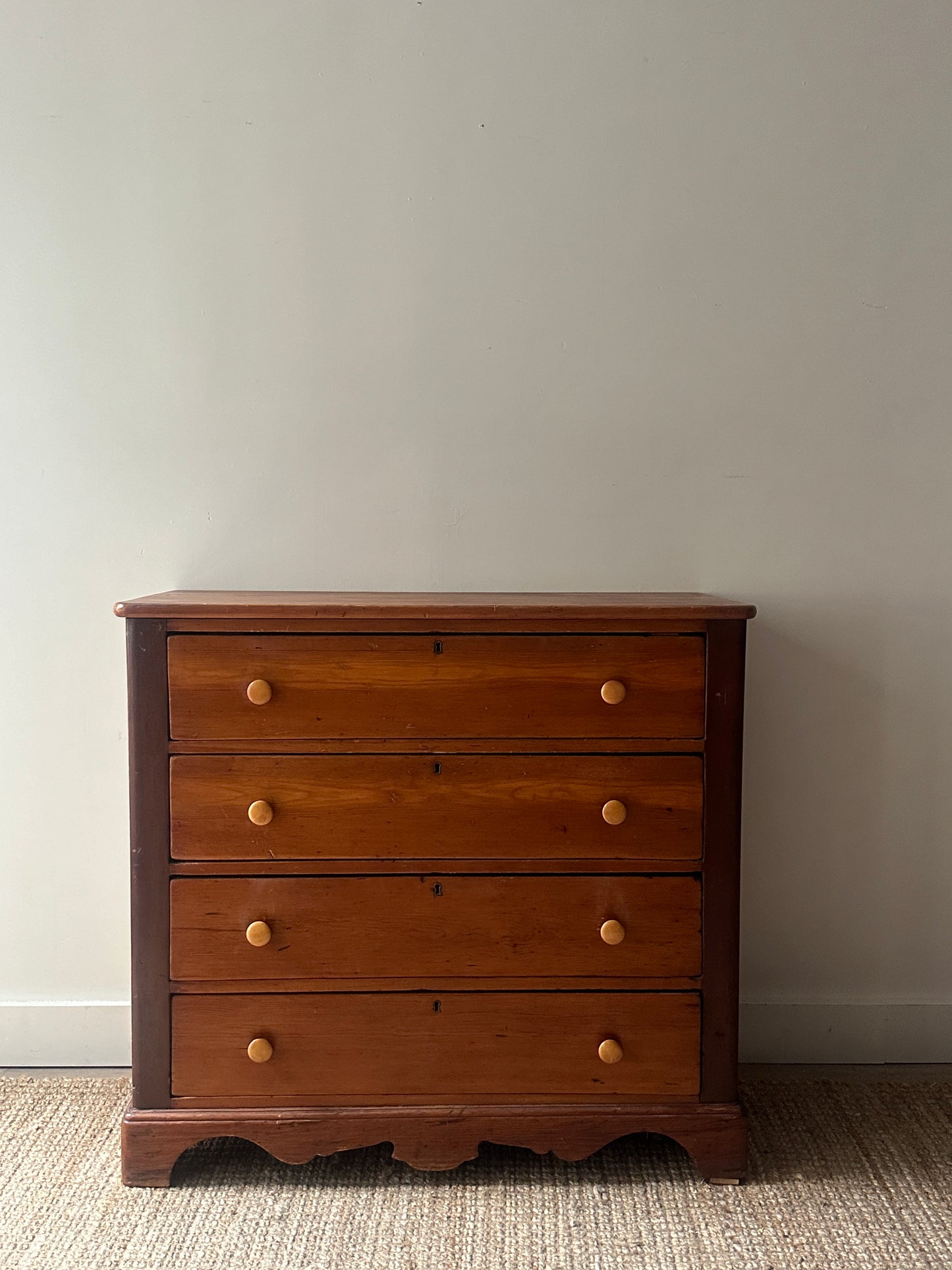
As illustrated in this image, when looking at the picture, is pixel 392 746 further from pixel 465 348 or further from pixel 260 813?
pixel 465 348

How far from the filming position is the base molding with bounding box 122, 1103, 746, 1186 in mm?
1819


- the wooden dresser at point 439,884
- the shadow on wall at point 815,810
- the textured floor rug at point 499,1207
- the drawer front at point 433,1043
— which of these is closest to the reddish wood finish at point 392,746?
the wooden dresser at point 439,884

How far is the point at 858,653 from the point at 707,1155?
1076mm

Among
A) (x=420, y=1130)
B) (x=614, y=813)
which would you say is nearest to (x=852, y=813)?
(x=614, y=813)

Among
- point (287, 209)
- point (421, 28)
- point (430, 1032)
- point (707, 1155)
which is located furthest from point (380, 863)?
point (421, 28)

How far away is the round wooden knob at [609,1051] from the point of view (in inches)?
71.0

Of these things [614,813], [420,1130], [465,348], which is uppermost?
[465,348]

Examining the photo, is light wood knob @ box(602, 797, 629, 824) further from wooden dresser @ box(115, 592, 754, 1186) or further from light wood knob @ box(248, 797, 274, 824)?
light wood knob @ box(248, 797, 274, 824)

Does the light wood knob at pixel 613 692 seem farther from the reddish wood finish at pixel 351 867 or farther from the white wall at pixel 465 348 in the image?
the white wall at pixel 465 348

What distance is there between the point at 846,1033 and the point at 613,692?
1.12m

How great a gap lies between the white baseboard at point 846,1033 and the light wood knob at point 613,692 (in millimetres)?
951

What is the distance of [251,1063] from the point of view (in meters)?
1.83

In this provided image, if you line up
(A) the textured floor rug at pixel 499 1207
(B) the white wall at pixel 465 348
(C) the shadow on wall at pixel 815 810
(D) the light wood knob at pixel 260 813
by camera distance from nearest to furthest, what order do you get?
(A) the textured floor rug at pixel 499 1207 → (D) the light wood knob at pixel 260 813 → (B) the white wall at pixel 465 348 → (C) the shadow on wall at pixel 815 810

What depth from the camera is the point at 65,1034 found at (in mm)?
2270
